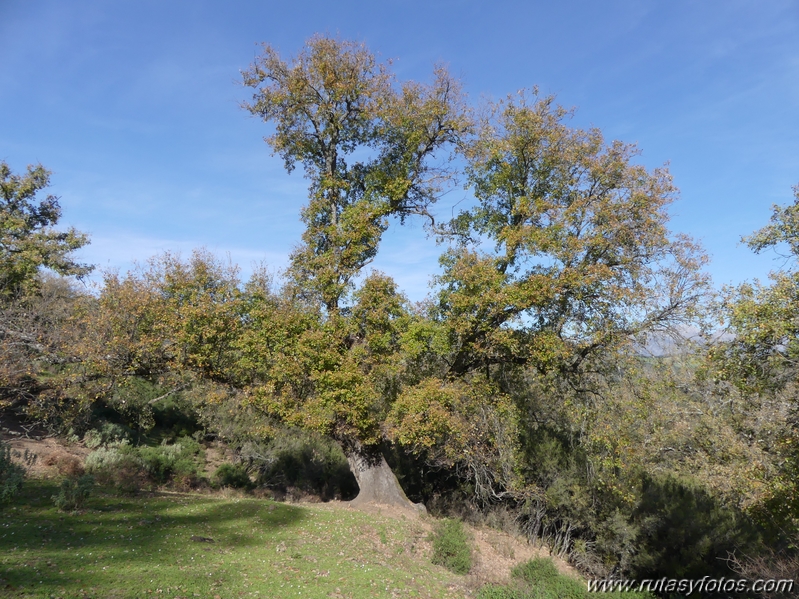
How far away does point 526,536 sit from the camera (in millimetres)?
17531

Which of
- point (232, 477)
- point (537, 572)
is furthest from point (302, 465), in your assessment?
point (537, 572)

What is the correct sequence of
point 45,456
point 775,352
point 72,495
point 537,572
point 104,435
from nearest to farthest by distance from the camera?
point 775,352 < point 537,572 < point 72,495 < point 45,456 < point 104,435

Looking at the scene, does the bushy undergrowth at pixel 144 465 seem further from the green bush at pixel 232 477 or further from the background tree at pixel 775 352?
the background tree at pixel 775 352

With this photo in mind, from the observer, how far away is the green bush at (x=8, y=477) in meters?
11.4

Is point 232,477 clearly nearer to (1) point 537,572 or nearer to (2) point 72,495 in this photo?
(2) point 72,495

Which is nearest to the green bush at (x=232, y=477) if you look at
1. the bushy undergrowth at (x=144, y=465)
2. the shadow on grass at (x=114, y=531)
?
the bushy undergrowth at (x=144, y=465)

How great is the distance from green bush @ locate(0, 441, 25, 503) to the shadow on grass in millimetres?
243

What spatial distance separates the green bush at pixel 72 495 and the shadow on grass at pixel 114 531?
0.20m

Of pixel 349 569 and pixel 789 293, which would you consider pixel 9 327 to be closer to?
pixel 349 569

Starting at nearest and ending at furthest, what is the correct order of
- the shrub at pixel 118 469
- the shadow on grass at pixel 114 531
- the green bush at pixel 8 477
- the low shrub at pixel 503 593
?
the shadow on grass at pixel 114 531
the low shrub at pixel 503 593
the green bush at pixel 8 477
the shrub at pixel 118 469

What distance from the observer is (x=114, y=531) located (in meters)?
10.4

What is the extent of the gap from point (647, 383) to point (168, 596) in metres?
12.1

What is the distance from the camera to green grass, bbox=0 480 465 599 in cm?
782

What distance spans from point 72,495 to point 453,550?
355 inches
